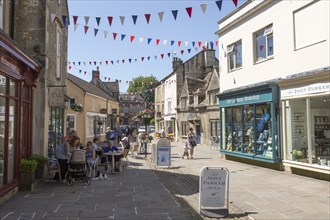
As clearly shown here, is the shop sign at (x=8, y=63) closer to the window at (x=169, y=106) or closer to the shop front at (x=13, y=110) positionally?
the shop front at (x=13, y=110)

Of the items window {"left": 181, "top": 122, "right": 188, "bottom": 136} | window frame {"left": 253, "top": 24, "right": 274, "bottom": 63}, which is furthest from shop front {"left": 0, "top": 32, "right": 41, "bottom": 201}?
window {"left": 181, "top": 122, "right": 188, "bottom": 136}

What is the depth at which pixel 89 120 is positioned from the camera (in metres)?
28.2

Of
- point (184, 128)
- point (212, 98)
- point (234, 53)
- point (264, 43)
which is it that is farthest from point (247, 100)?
point (184, 128)

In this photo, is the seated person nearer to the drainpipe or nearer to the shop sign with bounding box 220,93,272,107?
the drainpipe

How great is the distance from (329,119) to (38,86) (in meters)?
9.46

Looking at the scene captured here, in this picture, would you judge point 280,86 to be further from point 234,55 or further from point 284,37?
point 234,55

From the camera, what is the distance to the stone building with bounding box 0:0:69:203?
8352mm

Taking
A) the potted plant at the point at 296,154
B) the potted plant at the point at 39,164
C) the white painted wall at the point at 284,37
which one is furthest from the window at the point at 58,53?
the potted plant at the point at 296,154

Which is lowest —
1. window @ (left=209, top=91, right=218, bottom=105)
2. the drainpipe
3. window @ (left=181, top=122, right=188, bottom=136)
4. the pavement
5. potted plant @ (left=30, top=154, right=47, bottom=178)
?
the pavement

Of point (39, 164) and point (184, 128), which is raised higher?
point (184, 128)

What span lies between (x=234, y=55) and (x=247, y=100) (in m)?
3.14

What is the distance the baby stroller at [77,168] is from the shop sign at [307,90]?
7.29 metres

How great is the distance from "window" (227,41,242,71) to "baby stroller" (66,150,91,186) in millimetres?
9192

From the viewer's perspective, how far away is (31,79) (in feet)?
31.5
